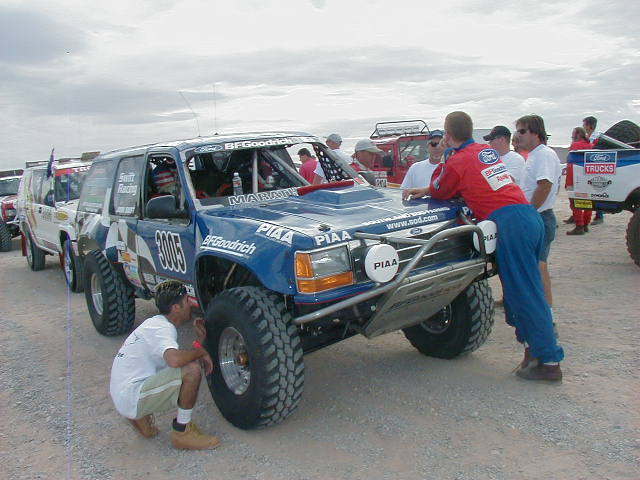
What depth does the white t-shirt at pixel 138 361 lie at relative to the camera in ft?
12.2

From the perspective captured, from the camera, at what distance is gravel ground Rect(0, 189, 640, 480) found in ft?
11.1

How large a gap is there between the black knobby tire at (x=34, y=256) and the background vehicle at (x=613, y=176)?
914 centimetres

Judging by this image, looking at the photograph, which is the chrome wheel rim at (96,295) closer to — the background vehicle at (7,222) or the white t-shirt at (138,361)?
the white t-shirt at (138,361)

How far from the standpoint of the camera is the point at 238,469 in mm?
3467

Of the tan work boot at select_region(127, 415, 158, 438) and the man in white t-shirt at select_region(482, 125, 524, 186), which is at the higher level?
the man in white t-shirt at select_region(482, 125, 524, 186)

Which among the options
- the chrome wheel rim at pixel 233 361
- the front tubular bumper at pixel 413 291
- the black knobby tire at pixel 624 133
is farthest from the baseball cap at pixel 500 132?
the chrome wheel rim at pixel 233 361

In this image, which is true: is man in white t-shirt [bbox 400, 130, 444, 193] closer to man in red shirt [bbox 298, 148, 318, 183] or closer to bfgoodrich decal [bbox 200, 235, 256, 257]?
man in red shirt [bbox 298, 148, 318, 183]

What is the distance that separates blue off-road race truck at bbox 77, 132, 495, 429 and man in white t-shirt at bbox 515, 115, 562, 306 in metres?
1.17

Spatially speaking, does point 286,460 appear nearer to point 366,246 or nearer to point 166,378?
point 166,378

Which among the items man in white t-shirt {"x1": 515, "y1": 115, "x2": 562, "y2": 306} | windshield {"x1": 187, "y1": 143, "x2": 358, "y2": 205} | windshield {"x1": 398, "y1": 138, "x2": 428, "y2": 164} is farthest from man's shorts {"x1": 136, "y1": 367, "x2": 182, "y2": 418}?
windshield {"x1": 398, "y1": 138, "x2": 428, "y2": 164}

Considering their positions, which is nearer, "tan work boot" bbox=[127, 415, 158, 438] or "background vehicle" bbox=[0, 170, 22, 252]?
"tan work boot" bbox=[127, 415, 158, 438]

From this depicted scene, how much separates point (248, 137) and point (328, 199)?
1.19 metres

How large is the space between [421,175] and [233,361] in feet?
11.7

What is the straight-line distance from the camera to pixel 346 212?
406 centimetres
